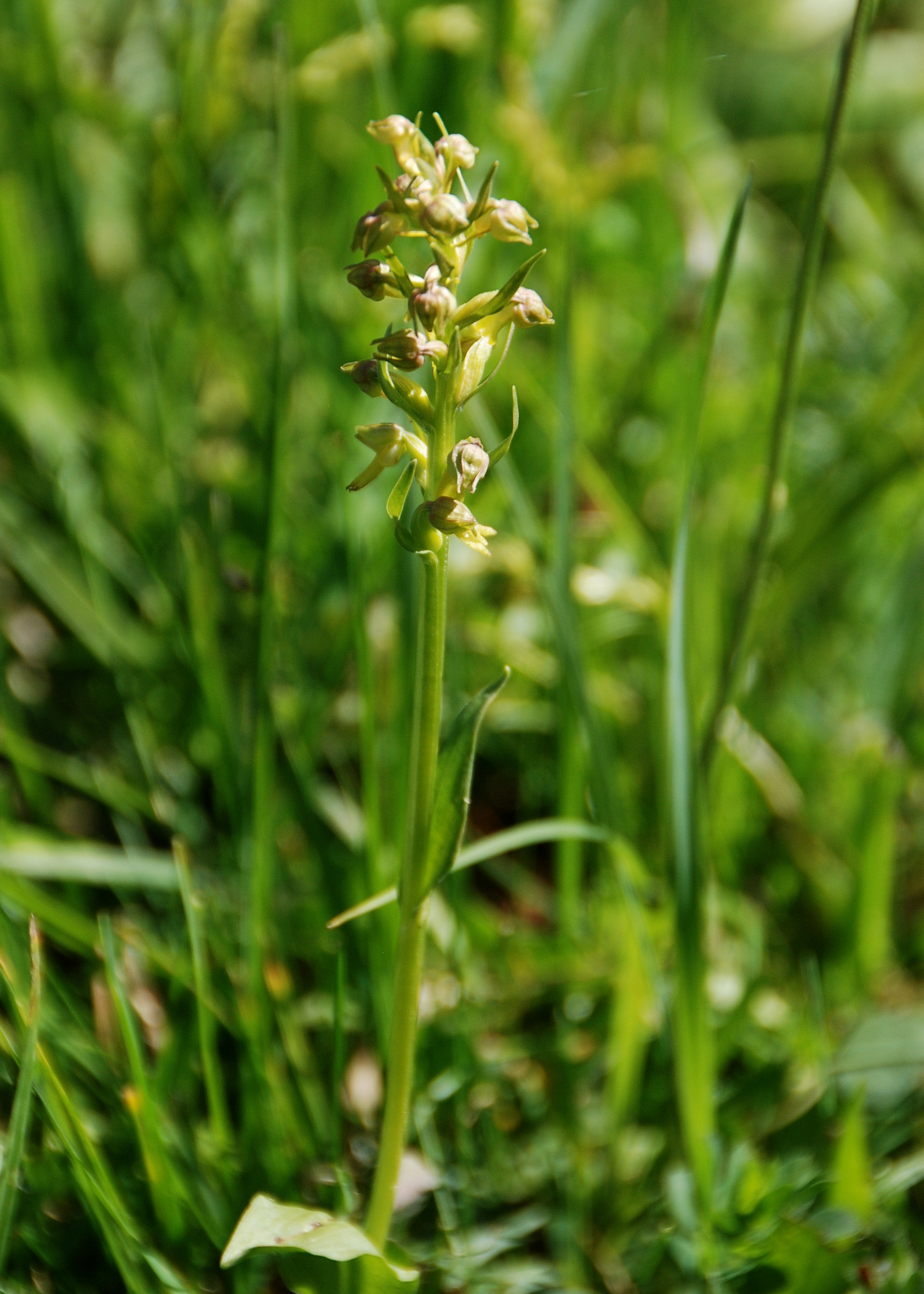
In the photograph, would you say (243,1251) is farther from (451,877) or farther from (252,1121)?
(451,877)

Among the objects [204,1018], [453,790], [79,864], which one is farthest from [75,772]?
[453,790]

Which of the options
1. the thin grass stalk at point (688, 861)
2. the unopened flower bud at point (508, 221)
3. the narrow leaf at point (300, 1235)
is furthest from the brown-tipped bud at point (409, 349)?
the narrow leaf at point (300, 1235)

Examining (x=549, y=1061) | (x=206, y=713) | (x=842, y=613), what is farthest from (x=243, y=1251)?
(x=842, y=613)

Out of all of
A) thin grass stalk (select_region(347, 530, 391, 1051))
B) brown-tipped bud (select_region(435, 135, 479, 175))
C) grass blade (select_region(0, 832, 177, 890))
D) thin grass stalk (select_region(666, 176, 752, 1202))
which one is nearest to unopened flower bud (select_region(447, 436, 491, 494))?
brown-tipped bud (select_region(435, 135, 479, 175))

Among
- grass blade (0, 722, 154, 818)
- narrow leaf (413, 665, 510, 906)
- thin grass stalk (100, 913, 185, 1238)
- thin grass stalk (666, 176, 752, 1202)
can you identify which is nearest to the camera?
narrow leaf (413, 665, 510, 906)

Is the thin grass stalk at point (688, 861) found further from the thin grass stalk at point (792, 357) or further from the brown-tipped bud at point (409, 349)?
the brown-tipped bud at point (409, 349)

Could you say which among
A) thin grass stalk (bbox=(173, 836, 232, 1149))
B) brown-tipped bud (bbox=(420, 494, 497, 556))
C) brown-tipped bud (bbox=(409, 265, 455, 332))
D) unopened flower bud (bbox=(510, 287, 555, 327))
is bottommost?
thin grass stalk (bbox=(173, 836, 232, 1149))

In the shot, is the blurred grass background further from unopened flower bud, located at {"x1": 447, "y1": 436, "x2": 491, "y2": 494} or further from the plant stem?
unopened flower bud, located at {"x1": 447, "y1": 436, "x2": 491, "y2": 494}
